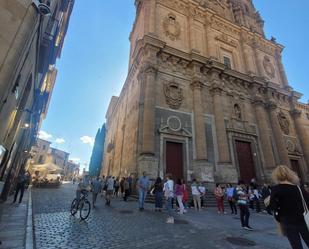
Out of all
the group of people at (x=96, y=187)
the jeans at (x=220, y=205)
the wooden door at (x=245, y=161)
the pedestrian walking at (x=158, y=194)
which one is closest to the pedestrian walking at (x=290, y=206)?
the pedestrian walking at (x=158, y=194)

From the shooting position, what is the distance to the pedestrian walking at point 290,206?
266 cm

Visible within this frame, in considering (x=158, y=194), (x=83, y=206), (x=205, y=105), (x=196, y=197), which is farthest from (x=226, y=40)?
(x=83, y=206)

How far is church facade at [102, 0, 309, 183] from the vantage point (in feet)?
54.4

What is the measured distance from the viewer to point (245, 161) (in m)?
19.7

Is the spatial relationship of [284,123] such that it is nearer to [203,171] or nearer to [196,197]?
[203,171]

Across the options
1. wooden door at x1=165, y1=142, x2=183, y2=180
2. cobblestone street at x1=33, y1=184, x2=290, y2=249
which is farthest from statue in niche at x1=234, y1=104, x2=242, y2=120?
cobblestone street at x1=33, y1=184, x2=290, y2=249

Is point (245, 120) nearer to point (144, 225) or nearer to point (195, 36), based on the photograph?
point (195, 36)

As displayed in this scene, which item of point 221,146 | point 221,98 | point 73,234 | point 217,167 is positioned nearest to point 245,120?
point 221,98

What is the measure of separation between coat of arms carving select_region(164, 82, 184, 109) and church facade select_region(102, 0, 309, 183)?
0.10 m

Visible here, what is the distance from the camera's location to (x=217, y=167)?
1739cm

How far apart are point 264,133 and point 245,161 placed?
3.95 m

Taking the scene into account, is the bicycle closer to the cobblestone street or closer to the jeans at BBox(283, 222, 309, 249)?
the cobblestone street

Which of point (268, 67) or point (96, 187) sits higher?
point (268, 67)

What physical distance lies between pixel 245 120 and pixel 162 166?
454 inches
